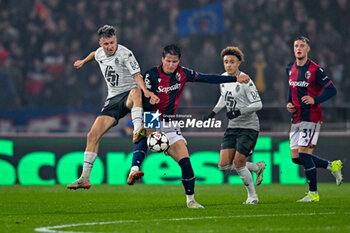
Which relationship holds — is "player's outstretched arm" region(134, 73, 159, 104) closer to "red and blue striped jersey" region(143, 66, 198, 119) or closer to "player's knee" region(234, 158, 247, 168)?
"red and blue striped jersey" region(143, 66, 198, 119)

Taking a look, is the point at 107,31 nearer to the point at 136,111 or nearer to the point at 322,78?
the point at 136,111

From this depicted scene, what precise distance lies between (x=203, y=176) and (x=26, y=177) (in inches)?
141

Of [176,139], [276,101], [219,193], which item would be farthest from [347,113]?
[176,139]

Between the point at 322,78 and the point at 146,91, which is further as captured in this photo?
the point at 322,78

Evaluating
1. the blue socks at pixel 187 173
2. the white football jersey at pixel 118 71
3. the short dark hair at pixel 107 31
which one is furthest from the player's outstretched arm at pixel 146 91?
the blue socks at pixel 187 173

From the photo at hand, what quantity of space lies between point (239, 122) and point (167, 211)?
6.42 ft

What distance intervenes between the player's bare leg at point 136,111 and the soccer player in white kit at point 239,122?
132 centimetres

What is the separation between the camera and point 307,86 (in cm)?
998

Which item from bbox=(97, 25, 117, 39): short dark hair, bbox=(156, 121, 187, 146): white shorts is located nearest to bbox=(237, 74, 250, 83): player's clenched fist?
bbox=(156, 121, 187, 146): white shorts

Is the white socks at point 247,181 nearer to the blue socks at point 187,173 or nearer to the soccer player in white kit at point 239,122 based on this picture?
the soccer player in white kit at point 239,122

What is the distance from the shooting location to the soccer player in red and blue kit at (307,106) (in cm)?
990

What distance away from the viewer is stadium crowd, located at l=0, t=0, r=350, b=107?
16.5m

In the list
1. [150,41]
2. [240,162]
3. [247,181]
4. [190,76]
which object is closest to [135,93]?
[190,76]

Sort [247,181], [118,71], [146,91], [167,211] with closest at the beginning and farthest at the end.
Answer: [167,211]
[146,91]
[118,71]
[247,181]
